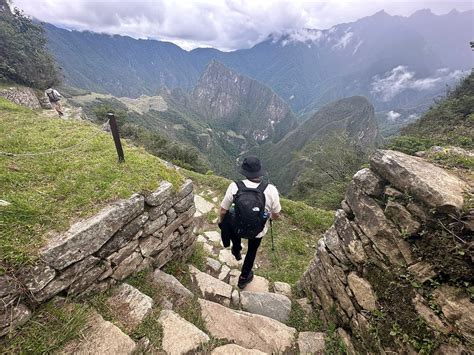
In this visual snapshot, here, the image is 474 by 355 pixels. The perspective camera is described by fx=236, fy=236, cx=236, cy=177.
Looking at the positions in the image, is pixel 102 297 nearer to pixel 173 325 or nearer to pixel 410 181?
pixel 173 325

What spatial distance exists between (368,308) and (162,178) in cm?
489

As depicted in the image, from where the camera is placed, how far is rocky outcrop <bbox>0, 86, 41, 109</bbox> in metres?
21.1

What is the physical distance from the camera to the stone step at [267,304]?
533 cm

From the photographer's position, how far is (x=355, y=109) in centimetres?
17688

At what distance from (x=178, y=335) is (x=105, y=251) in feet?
6.13

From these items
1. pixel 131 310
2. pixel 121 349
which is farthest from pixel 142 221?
pixel 121 349

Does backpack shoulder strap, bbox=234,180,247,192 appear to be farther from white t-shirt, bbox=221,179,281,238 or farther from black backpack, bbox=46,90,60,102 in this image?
black backpack, bbox=46,90,60,102

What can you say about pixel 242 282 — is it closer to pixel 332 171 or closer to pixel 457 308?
pixel 457 308

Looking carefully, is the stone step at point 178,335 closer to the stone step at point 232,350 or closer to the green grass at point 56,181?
the stone step at point 232,350

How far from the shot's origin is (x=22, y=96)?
22.9 m

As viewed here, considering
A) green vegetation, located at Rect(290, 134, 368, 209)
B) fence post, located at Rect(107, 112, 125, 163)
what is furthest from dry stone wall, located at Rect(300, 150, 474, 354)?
green vegetation, located at Rect(290, 134, 368, 209)

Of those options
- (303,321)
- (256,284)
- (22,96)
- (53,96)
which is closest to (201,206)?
(256,284)

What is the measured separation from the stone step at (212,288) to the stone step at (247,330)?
70 centimetres

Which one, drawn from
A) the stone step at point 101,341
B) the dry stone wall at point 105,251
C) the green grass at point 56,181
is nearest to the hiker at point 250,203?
the dry stone wall at point 105,251
